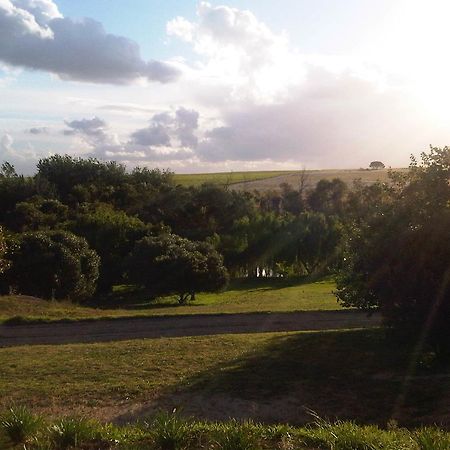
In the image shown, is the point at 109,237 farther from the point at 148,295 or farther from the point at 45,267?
the point at 45,267

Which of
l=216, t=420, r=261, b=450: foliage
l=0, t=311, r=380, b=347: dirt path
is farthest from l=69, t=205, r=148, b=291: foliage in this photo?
l=216, t=420, r=261, b=450: foliage

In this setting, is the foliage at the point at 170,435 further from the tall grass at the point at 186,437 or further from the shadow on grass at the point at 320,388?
the shadow on grass at the point at 320,388

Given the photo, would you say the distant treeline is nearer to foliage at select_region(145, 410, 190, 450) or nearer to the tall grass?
the tall grass

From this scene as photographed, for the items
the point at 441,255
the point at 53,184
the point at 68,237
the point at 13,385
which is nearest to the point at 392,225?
the point at 441,255

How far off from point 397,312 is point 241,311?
10.5 metres

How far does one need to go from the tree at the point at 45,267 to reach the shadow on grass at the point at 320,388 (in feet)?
66.4

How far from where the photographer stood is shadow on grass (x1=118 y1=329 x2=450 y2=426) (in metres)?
10.5

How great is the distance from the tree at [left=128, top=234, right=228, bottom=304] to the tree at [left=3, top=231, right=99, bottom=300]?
13.9 feet

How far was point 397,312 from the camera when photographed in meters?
14.6

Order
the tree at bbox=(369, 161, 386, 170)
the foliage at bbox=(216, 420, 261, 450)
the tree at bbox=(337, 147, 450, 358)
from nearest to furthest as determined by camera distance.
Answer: the foliage at bbox=(216, 420, 261, 450) → the tree at bbox=(337, 147, 450, 358) → the tree at bbox=(369, 161, 386, 170)

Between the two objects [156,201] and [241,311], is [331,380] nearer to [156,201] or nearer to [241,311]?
[241,311]

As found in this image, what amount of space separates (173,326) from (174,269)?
1568 centimetres

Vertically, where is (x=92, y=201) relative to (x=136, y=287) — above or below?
above

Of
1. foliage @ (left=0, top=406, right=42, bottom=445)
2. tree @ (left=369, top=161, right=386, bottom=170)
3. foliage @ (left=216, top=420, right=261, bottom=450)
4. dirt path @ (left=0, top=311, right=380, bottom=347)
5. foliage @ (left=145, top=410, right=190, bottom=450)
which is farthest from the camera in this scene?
tree @ (left=369, top=161, right=386, bottom=170)
